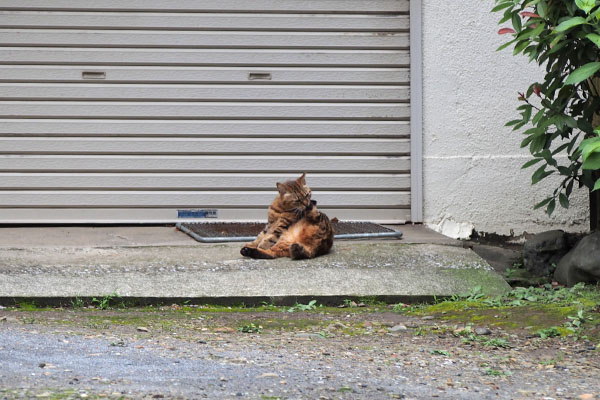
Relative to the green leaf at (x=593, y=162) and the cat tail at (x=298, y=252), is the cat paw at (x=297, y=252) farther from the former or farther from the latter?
the green leaf at (x=593, y=162)

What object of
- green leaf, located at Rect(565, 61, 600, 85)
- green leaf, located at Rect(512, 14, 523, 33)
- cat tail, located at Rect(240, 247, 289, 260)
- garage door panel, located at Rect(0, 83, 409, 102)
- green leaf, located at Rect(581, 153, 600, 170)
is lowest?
cat tail, located at Rect(240, 247, 289, 260)

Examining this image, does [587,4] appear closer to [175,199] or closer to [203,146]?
[203,146]

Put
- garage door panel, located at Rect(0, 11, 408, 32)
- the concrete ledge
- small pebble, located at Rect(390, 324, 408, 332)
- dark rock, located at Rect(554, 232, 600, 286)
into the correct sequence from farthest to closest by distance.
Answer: garage door panel, located at Rect(0, 11, 408, 32)
dark rock, located at Rect(554, 232, 600, 286)
the concrete ledge
small pebble, located at Rect(390, 324, 408, 332)

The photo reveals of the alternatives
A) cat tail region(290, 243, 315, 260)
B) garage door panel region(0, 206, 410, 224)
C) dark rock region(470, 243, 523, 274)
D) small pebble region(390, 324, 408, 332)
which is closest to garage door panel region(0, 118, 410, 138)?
garage door panel region(0, 206, 410, 224)

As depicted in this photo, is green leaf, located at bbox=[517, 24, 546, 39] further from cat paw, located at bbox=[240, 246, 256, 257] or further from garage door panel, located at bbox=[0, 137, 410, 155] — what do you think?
garage door panel, located at bbox=[0, 137, 410, 155]

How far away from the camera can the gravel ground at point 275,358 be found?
378cm

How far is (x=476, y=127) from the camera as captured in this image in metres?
8.66

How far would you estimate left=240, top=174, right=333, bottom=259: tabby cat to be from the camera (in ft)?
22.3

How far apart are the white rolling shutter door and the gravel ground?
3155 mm

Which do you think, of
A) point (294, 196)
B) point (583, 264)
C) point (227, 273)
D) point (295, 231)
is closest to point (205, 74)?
point (294, 196)

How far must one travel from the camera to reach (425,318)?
5.71 metres

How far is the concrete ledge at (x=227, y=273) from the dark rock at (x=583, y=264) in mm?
589

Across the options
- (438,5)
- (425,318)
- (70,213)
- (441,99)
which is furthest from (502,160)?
(70,213)

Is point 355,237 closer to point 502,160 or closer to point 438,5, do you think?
point 502,160
